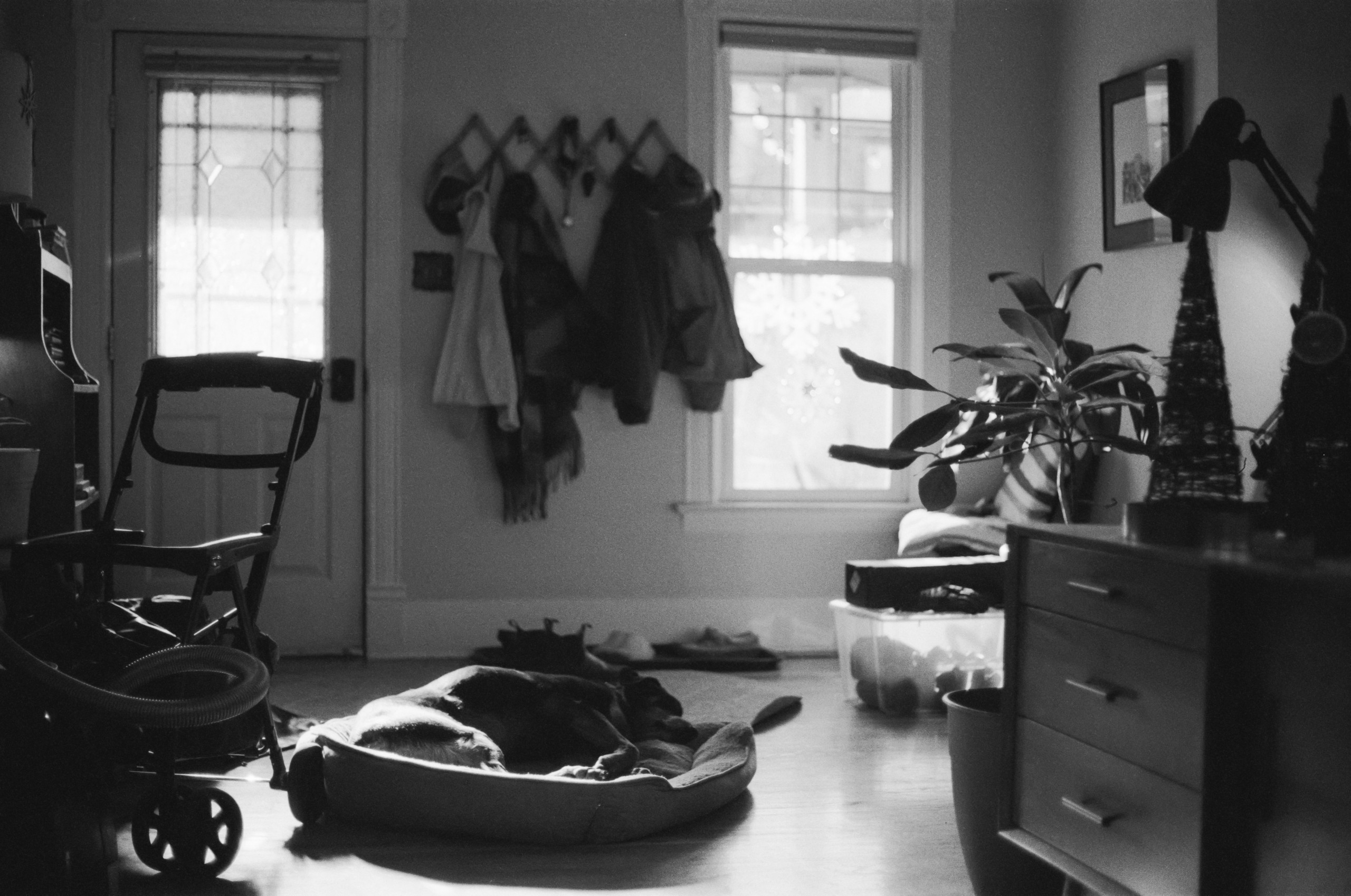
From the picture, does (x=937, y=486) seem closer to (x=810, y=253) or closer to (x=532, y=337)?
(x=532, y=337)

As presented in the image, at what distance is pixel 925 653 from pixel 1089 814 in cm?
188

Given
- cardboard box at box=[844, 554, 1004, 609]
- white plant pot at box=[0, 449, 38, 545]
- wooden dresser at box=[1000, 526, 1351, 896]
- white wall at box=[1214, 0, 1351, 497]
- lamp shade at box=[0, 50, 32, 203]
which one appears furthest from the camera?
lamp shade at box=[0, 50, 32, 203]

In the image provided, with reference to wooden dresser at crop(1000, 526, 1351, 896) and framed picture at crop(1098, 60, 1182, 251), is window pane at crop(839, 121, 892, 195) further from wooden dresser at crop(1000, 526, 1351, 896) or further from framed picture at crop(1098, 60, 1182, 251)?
wooden dresser at crop(1000, 526, 1351, 896)

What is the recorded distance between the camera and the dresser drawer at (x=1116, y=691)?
1.57 meters

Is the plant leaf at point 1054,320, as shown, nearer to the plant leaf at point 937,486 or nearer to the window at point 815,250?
the plant leaf at point 937,486

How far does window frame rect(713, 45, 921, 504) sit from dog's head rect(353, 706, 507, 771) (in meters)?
2.10

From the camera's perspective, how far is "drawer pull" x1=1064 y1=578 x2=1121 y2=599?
173 centimetres

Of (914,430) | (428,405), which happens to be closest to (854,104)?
(428,405)

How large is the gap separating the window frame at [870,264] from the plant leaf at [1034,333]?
89.0 inches

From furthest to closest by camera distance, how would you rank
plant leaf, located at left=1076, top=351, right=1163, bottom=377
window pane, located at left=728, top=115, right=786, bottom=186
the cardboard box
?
window pane, located at left=728, top=115, right=786, bottom=186 → the cardboard box → plant leaf, located at left=1076, top=351, right=1163, bottom=377

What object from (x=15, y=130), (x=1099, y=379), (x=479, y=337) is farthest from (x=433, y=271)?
(x=1099, y=379)

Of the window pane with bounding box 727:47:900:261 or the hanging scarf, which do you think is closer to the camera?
the hanging scarf

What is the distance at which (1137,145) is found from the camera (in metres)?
4.04

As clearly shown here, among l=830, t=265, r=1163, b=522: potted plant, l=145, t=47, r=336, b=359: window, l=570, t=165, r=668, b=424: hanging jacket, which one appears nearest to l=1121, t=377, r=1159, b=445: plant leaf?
l=830, t=265, r=1163, b=522: potted plant
